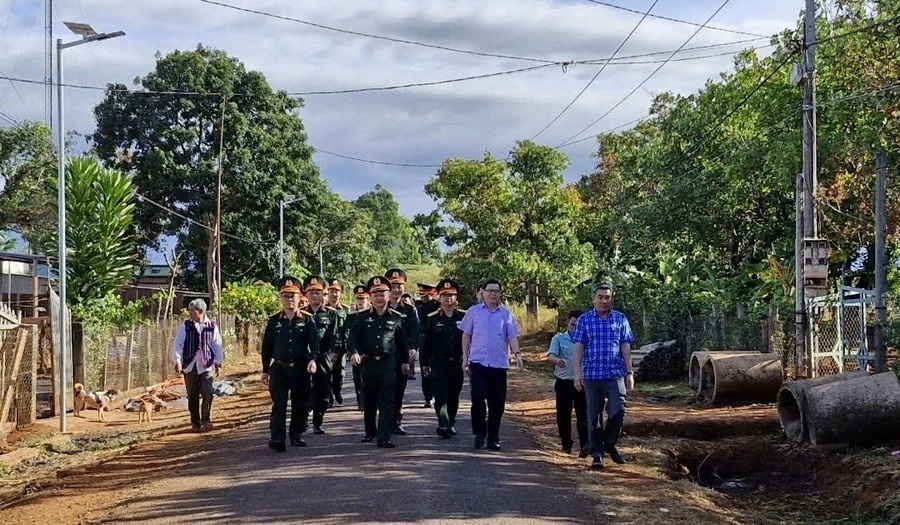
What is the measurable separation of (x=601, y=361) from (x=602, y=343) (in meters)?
0.18

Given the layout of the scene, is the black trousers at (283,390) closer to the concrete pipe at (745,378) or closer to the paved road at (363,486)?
the paved road at (363,486)

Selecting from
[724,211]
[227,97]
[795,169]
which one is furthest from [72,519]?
[227,97]

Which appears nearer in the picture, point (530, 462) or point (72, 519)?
point (72, 519)

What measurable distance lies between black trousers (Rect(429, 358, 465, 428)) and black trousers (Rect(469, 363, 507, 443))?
2.33ft

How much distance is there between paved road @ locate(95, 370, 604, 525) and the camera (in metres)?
7.65

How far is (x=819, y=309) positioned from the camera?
53.8 ft

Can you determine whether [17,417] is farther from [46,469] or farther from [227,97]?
[227,97]

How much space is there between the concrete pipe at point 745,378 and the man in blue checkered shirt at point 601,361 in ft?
22.4

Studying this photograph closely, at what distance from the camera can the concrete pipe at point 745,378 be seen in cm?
1650

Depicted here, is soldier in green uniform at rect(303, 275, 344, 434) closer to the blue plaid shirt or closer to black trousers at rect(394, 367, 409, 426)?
black trousers at rect(394, 367, 409, 426)

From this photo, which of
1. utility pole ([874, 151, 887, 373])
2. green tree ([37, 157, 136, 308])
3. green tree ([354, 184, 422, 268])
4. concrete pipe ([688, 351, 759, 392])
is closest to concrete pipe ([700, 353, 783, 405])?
concrete pipe ([688, 351, 759, 392])

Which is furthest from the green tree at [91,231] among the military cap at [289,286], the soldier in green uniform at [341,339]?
the military cap at [289,286]

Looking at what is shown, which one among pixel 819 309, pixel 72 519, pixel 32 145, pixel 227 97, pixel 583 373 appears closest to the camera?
pixel 72 519

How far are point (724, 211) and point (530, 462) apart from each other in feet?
68.0
